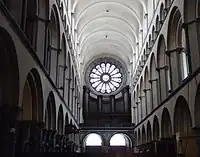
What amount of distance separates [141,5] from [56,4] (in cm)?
1339

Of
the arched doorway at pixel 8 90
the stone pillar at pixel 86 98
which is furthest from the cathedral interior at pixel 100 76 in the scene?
the stone pillar at pixel 86 98

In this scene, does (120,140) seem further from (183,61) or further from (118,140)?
(183,61)

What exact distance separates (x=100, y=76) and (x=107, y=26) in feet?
30.2

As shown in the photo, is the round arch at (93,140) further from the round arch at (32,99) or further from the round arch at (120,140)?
the round arch at (32,99)

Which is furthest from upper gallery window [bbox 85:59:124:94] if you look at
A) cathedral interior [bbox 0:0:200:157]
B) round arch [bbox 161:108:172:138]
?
round arch [bbox 161:108:172:138]

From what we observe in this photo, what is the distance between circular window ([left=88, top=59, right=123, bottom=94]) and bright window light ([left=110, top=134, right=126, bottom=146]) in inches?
240

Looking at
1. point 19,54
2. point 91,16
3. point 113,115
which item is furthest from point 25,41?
Result: point 113,115

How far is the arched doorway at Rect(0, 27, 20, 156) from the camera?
10047 mm

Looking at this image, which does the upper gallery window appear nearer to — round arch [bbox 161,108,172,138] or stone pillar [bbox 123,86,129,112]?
stone pillar [bbox 123,86,129,112]

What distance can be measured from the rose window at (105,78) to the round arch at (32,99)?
28901 mm

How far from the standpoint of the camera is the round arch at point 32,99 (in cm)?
1364

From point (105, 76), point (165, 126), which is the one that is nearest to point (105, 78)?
point (105, 76)

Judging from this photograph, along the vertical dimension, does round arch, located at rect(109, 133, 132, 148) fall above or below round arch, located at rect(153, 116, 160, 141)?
below

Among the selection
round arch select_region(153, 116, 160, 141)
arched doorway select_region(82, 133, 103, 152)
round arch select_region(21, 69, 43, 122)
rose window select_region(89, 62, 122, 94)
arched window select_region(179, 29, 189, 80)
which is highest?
rose window select_region(89, 62, 122, 94)
